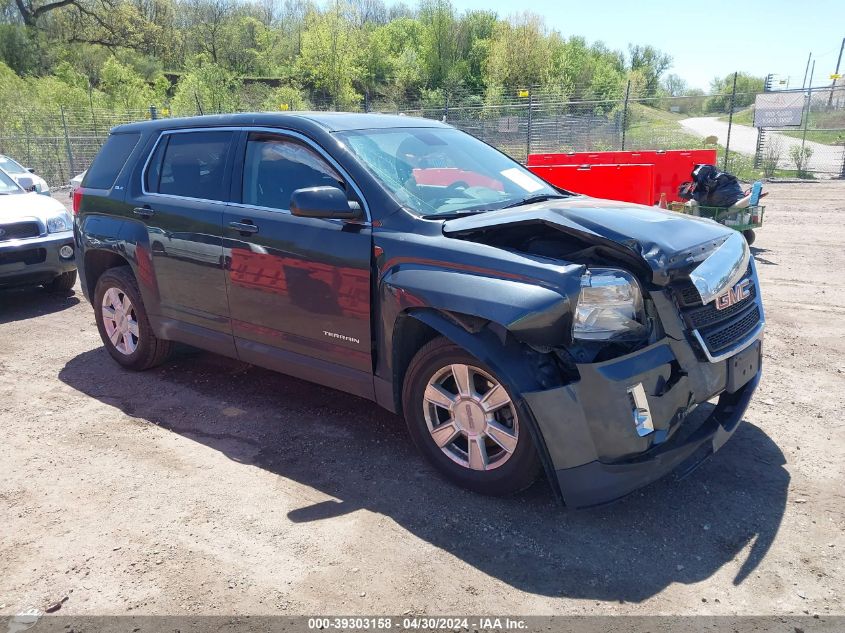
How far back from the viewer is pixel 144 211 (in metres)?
4.96

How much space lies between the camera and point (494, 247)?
324 cm

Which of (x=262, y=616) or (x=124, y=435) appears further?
(x=124, y=435)

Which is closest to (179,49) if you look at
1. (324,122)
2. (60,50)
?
(60,50)

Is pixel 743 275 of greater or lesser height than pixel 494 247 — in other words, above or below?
below

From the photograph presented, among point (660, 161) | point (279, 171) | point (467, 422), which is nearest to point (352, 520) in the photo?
point (467, 422)

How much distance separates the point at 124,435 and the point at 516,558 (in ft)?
9.11

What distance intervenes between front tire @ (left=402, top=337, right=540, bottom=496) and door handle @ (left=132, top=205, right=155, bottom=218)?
2.59m

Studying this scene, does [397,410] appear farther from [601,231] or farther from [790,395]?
[790,395]

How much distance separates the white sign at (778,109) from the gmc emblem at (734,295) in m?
22.0

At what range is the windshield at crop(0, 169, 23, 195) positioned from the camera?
8.20 m

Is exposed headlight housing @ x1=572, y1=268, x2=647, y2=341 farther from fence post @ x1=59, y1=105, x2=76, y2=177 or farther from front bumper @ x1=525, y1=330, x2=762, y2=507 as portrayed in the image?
fence post @ x1=59, y1=105, x2=76, y2=177

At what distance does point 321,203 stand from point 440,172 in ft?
Result: 2.84

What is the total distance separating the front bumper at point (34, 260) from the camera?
284 inches

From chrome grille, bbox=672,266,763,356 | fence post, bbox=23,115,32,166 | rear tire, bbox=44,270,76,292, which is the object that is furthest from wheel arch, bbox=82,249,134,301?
fence post, bbox=23,115,32,166
